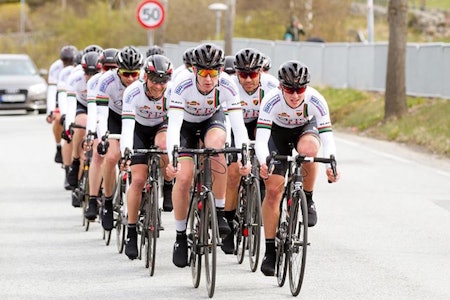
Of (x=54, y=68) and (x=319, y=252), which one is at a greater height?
(x=54, y=68)

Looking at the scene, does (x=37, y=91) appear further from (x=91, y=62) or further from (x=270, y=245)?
(x=270, y=245)

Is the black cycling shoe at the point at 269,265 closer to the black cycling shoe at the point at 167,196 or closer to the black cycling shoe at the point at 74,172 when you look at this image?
the black cycling shoe at the point at 167,196

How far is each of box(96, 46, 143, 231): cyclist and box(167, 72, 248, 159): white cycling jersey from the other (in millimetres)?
1677

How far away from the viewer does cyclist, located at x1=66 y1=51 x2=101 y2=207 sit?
1535 cm

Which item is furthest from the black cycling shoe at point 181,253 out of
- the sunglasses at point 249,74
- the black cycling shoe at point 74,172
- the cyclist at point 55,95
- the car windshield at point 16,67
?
the car windshield at point 16,67

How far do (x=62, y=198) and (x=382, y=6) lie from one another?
61299 millimetres

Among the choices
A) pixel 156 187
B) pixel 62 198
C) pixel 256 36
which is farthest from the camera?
pixel 256 36

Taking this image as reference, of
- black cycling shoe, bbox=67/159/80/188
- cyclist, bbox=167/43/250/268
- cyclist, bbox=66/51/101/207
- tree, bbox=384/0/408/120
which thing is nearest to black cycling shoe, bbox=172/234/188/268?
Result: cyclist, bbox=167/43/250/268

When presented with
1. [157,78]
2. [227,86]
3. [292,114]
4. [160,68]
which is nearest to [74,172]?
[157,78]

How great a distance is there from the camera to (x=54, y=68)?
1908cm

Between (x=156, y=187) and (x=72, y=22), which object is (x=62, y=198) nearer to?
(x=156, y=187)

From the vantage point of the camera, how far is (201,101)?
10828mm

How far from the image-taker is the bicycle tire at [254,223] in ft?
36.1

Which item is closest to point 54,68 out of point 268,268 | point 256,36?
point 268,268
